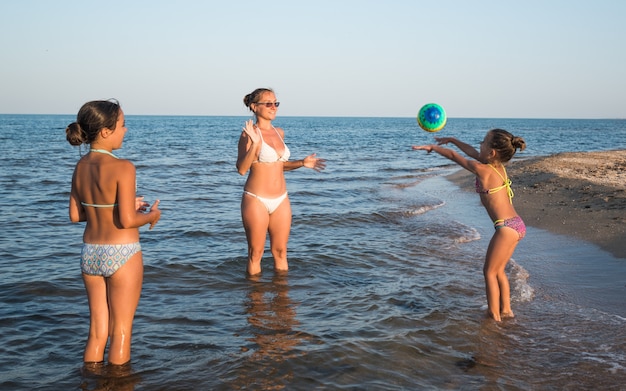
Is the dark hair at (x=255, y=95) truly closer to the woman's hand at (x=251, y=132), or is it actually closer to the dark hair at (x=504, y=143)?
the woman's hand at (x=251, y=132)

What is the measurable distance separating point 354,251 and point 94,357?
557 cm

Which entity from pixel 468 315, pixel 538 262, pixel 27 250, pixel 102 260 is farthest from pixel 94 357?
pixel 538 262

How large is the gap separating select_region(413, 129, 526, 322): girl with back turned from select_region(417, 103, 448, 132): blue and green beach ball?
201 cm

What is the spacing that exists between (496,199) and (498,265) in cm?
64

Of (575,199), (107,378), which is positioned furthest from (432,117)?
(575,199)

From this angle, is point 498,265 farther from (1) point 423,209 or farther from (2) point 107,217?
(1) point 423,209

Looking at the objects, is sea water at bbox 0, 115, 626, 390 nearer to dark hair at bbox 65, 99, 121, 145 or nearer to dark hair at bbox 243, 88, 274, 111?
dark hair at bbox 65, 99, 121, 145

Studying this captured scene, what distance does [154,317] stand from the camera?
6082 mm

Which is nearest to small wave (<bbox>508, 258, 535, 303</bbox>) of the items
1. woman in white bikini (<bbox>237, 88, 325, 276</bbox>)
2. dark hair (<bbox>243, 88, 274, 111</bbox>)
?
woman in white bikini (<bbox>237, 88, 325, 276</bbox>)

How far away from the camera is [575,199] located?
12188 mm

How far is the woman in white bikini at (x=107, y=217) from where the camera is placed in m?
3.84

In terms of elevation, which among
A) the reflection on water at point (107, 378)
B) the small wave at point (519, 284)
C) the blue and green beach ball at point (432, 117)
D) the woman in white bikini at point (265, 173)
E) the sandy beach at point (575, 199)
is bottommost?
the reflection on water at point (107, 378)

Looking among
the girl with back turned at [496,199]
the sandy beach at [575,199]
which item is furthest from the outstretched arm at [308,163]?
the sandy beach at [575,199]

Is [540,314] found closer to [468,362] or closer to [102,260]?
[468,362]
